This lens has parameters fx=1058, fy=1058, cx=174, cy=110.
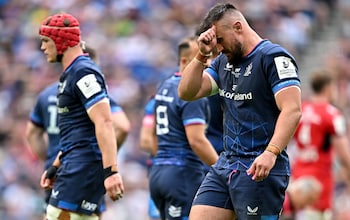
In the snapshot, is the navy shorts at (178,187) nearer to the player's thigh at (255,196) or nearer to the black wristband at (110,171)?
the black wristband at (110,171)

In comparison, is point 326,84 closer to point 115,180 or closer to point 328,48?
point 115,180

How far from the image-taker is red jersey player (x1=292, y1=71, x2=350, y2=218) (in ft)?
43.3

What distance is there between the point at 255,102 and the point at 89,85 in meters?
1.62

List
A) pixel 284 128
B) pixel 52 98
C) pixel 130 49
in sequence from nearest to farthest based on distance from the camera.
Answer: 1. pixel 284 128
2. pixel 52 98
3. pixel 130 49

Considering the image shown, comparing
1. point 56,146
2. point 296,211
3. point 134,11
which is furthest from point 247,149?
point 134,11

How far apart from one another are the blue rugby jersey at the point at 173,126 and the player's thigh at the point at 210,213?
2127 mm

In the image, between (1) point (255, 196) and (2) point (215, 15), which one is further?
(2) point (215, 15)

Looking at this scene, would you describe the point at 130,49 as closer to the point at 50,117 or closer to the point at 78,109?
the point at 50,117

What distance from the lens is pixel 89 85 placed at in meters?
9.06

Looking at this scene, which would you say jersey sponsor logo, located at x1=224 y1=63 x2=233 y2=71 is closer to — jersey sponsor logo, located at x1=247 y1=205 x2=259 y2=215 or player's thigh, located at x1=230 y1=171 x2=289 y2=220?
player's thigh, located at x1=230 y1=171 x2=289 y2=220

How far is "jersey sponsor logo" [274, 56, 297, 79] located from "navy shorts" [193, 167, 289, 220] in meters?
0.78

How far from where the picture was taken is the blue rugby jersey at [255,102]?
809 centimetres

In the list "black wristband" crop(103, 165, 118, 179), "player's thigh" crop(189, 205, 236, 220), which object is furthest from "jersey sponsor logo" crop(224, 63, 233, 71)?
"black wristband" crop(103, 165, 118, 179)

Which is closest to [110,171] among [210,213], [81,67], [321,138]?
[81,67]
